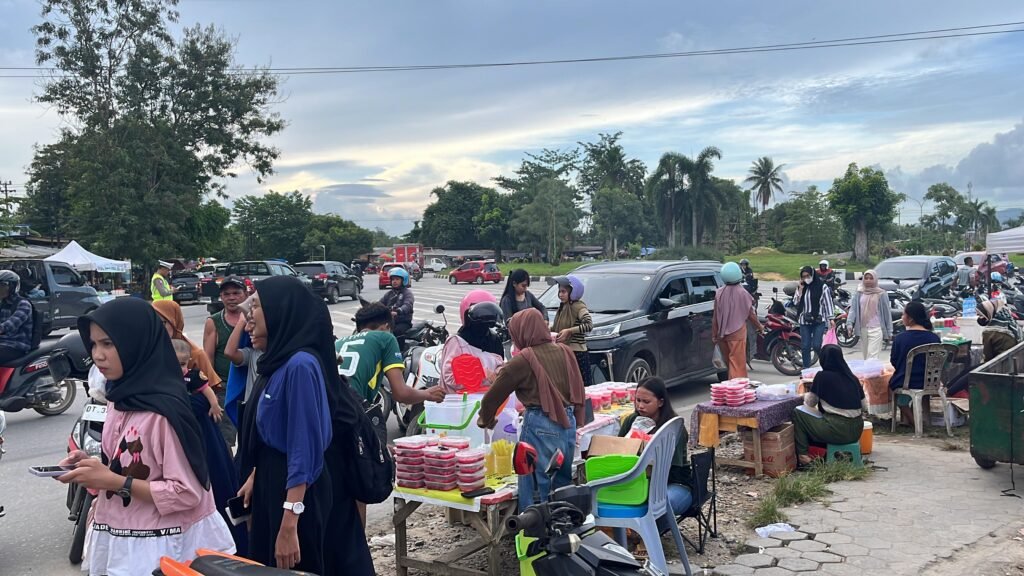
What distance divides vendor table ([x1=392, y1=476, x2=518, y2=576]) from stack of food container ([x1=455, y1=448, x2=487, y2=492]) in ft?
0.26

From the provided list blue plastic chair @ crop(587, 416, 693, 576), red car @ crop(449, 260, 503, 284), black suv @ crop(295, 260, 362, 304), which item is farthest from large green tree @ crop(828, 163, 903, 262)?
blue plastic chair @ crop(587, 416, 693, 576)

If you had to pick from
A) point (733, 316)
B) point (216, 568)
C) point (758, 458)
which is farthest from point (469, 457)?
point (733, 316)

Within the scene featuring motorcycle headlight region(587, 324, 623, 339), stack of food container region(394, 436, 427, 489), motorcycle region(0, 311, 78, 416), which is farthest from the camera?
motorcycle headlight region(587, 324, 623, 339)

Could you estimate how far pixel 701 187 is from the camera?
208 feet

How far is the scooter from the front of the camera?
233 cm

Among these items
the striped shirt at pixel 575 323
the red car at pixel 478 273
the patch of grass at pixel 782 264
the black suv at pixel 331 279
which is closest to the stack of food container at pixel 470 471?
the striped shirt at pixel 575 323

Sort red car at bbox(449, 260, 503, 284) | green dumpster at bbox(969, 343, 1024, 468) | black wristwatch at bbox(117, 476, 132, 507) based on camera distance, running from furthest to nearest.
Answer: red car at bbox(449, 260, 503, 284) → green dumpster at bbox(969, 343, 1024, 468) → black wristwatch at bbox(117, 476, 132, 507)

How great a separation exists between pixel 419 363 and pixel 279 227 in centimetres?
7012

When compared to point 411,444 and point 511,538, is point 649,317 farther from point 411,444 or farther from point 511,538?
point 411,444

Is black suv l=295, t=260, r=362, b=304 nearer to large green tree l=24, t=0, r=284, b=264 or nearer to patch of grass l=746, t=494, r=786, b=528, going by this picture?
large green tree l=24, t=0, r=284, b=264

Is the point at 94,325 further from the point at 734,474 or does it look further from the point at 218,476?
the point at 734,474

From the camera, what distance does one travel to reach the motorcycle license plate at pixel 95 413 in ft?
16.2

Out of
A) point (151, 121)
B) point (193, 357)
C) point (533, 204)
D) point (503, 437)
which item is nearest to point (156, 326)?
point (193, 357)

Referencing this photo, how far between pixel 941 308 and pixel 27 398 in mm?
16873
